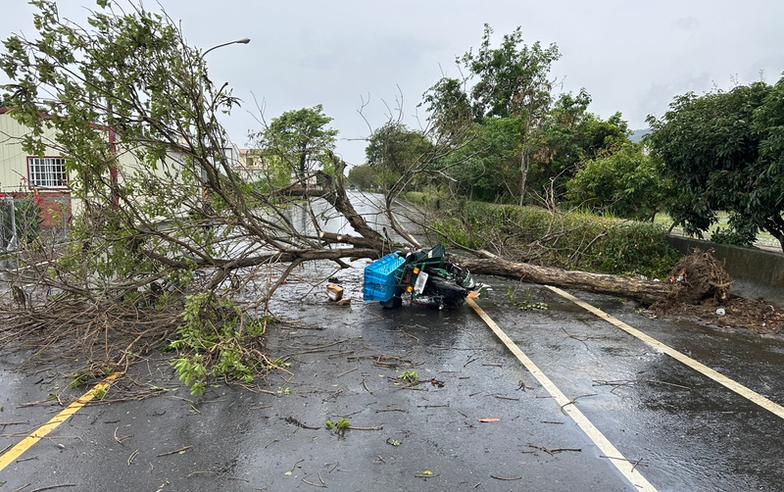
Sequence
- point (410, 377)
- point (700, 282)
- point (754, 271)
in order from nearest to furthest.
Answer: point (410, 377), point (700, 282), point (754, 271)

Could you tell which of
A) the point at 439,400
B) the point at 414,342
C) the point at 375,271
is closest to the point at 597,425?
the point at 439,400

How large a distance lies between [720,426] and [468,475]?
7.18 feet

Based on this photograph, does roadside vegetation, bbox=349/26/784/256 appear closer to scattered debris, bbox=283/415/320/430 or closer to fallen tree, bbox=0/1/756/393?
fallen tree, bbox=0/1/756/393

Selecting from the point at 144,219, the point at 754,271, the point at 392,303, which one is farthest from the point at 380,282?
the point at 754,271

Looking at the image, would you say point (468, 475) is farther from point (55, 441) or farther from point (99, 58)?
point (99, 58)

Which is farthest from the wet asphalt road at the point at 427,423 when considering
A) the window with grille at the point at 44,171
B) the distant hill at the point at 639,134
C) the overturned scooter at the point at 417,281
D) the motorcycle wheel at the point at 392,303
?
the window with grille at the point at 44,171

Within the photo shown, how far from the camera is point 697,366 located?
5137 millimetres

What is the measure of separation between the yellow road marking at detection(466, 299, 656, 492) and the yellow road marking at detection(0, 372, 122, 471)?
163 inches

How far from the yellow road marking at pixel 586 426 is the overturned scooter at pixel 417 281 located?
1.44m

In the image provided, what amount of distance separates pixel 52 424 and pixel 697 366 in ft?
20.0

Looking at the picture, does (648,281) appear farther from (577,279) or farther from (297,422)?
(297,422)

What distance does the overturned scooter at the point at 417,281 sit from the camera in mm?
7230

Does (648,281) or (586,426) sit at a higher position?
(648,281)

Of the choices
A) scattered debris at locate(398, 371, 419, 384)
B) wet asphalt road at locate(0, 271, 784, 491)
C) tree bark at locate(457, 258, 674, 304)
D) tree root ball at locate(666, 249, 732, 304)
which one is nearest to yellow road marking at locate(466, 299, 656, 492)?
wet asphalt road at locate(0, 271, 784, 491)
